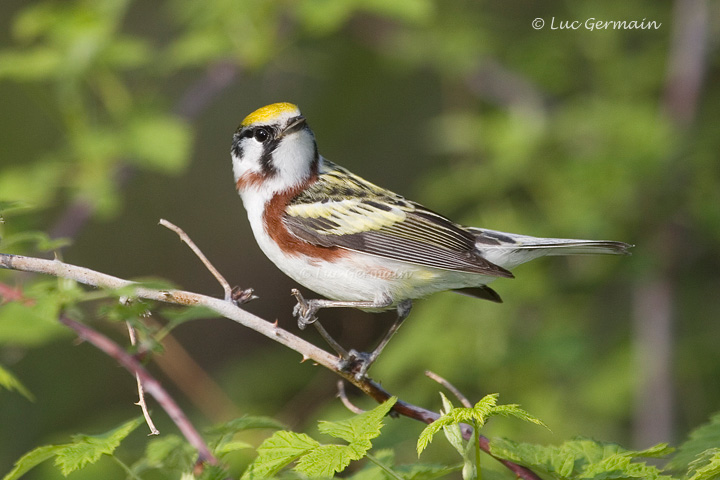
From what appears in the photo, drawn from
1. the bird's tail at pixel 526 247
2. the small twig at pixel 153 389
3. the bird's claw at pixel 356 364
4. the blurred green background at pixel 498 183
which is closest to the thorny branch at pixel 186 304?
the small twig at pixel 153 389

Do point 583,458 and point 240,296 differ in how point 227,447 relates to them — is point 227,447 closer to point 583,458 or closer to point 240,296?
point 240,296

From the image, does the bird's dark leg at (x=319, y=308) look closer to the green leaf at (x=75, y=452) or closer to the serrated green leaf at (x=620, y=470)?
the green leaf at (x=75, y=452)

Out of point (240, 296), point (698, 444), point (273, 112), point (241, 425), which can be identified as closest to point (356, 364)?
point (240, 296)

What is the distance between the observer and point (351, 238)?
357 centimetres

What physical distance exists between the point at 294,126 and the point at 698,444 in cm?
233

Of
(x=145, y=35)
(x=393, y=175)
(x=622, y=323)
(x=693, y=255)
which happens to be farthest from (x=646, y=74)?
(x=145, y=35)

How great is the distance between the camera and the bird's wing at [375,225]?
3451mm

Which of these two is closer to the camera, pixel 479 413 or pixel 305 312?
pixel 479 413

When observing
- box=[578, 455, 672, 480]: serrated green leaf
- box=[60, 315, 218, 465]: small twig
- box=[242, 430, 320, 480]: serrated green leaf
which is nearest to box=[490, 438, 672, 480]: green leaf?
box=[578, 455, 672, 480]: serrated green leaf

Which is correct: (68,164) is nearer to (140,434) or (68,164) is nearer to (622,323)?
(140,434)

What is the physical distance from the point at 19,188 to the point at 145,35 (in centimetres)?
484

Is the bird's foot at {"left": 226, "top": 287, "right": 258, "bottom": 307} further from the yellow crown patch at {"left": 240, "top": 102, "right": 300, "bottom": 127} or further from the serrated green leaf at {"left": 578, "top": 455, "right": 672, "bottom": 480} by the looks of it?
the yellow crown patch at {"left": 240, "top": 102, "right": 300, "bottom": 127}

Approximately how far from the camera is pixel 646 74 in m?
6.05

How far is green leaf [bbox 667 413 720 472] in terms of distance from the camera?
1.94 meters
